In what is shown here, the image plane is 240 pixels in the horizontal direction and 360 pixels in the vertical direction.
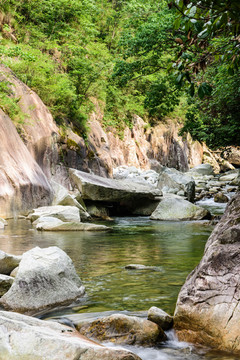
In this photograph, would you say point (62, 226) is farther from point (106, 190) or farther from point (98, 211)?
point (98, 211)

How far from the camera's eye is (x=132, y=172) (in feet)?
98.4

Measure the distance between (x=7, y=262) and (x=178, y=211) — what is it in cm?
1010

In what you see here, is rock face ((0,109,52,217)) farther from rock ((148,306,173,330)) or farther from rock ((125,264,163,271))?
rock ((148,306,173,330))

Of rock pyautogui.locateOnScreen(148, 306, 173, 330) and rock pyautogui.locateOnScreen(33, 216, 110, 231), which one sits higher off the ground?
rock pyautogui.locateOnScreen(148, 306, 173, 330)

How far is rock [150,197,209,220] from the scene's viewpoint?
14.7m

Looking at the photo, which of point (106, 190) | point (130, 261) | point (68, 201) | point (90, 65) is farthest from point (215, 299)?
point (90, 65)

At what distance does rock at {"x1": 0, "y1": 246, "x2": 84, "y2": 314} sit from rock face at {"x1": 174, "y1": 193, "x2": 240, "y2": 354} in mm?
1550

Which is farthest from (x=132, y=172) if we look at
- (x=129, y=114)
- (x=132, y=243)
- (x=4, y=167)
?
(x=132, y=243)

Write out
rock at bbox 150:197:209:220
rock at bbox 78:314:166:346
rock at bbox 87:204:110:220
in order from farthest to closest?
rock at bbox 87:204:110:220, rock at bbox 150:197:209:220, rock at bbox 78:314:166:346

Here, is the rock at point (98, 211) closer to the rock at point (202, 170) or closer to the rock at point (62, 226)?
the rock at point (62, 226)

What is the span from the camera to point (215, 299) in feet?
12.2

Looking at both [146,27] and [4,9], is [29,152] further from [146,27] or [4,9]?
[4,9]

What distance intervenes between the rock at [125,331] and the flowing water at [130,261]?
120 mm

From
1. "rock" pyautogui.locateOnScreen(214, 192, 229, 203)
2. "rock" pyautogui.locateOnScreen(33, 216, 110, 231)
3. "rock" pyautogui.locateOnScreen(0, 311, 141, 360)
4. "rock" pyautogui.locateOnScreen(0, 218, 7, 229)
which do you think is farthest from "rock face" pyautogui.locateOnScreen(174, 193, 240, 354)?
"rock" pyautogui.locateOnScreen(214, 192, 229, 203)
